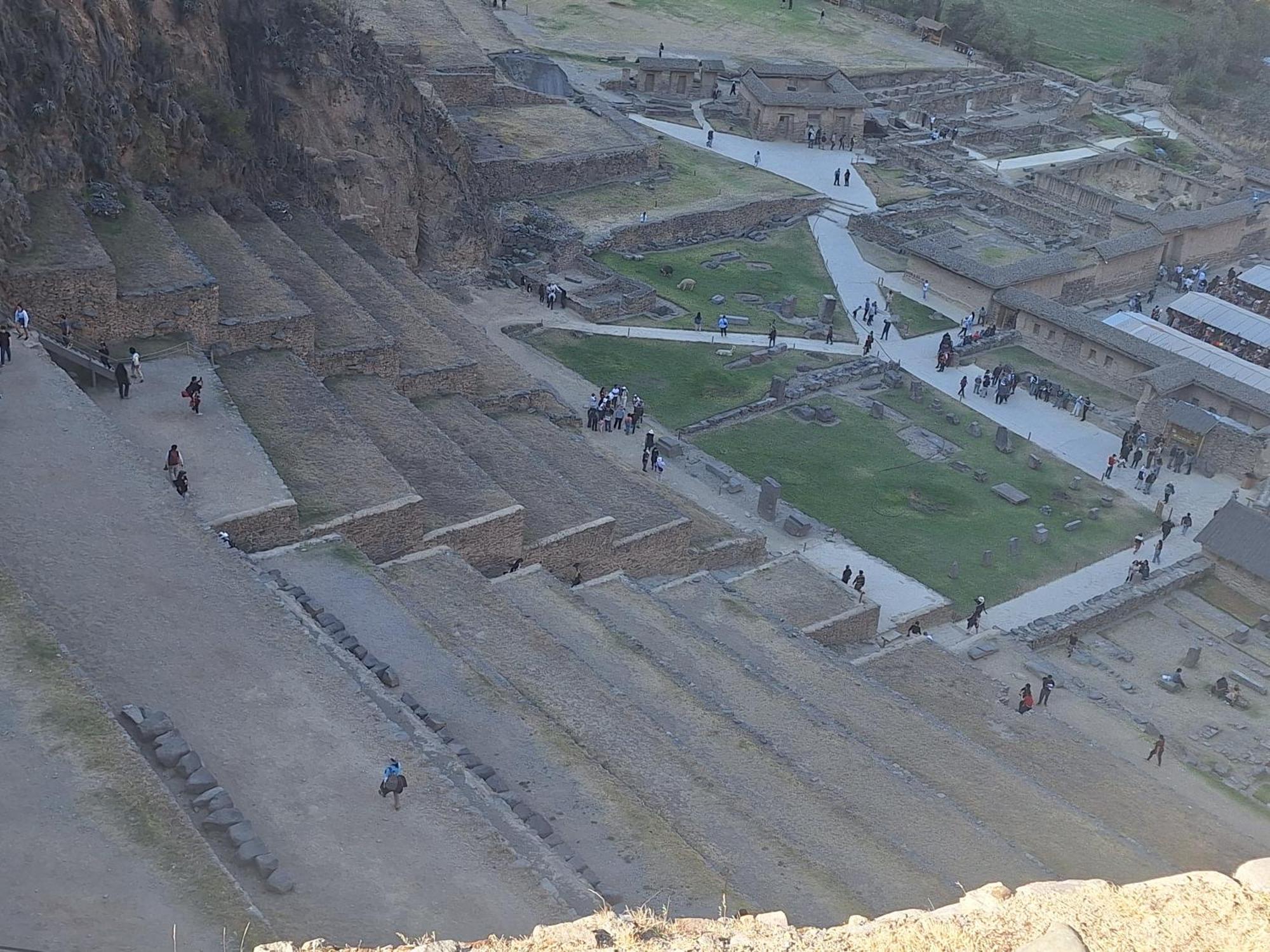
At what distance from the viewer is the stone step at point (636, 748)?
15430mm

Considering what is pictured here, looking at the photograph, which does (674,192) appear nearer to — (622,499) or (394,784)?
(622,499)

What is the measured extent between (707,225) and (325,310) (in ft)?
68.8

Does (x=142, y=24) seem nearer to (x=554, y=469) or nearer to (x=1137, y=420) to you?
(x=554, y=469)

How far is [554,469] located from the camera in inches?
1048

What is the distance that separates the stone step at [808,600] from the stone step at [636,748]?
16.8 ft

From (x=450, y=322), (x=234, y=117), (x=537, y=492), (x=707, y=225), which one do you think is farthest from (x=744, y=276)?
(x=537, y=492)

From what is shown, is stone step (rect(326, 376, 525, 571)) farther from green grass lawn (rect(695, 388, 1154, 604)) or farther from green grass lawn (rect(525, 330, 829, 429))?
green grass lawn (rect(525, 330, 829, 429))

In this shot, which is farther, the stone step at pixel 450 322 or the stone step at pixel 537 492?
the stone step at pixel 450 322

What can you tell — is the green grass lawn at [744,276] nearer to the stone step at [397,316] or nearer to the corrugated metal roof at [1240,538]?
the stone step at [397,316]

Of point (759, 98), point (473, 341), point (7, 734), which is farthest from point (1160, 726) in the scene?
point (759, 98)

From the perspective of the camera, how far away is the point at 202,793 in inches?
546

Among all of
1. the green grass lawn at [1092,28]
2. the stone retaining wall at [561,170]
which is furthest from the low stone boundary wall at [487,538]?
the green grass lawn at [1092,28]

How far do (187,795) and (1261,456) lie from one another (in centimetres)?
2804

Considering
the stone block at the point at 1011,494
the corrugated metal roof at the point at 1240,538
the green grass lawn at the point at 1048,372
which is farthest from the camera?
the green grass lawn at the point at 1048,372
